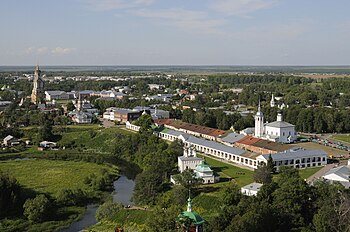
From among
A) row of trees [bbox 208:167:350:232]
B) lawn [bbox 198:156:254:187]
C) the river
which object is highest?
row of trees [bbox 208:167:350:232]

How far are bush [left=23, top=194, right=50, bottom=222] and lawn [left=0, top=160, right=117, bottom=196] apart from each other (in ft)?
13.7

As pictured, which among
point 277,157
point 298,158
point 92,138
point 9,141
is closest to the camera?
point 277,157

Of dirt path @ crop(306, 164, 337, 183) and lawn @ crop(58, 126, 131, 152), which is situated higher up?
dirt path @ crop(306, 164, 337, 183)

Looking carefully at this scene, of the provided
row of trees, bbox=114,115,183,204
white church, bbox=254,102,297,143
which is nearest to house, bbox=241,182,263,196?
row of trees, bbox=114,115,183,204

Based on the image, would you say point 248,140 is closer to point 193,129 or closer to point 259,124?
point 259,124

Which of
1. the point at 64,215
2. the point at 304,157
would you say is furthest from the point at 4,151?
the point at 304,157

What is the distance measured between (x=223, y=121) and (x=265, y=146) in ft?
47.5

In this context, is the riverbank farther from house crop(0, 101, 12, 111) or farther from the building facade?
the building facade

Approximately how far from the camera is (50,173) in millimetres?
38281

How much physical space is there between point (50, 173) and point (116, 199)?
9.05m

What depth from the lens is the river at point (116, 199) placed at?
88.1 feet

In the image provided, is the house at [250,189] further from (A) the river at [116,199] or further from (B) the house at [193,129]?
(B) the house at [193,129]

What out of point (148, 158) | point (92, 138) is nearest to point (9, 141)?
point (92, 138)

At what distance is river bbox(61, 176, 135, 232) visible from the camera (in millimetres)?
26847
